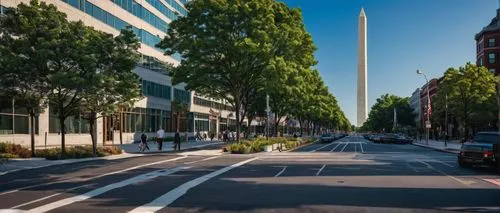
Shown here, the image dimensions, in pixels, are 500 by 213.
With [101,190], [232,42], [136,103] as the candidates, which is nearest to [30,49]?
[232,42]

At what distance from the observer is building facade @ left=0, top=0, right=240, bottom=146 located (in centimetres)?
4134

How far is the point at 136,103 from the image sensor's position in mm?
62281

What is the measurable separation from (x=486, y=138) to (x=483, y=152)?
1.90 metres

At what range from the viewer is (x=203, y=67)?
4128cm

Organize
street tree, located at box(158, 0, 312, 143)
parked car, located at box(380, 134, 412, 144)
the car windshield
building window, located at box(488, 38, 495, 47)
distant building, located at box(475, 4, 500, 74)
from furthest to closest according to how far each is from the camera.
Answer: 1. building window, located at box(488, 38, 495, 47)
2. distant building, located at box(475, 4, 500, 74)
3. parked car, located at box(380, 134, 412, 144)
4. street tree, located at box(158, 0, 312, 143)
5. the car windshield

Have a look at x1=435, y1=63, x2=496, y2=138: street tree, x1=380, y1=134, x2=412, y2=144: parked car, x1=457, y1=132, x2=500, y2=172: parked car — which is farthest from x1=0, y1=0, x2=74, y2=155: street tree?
x1=435, y1=63, x2=496, y2=138: street tree

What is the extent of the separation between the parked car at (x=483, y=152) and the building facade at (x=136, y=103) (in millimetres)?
23031

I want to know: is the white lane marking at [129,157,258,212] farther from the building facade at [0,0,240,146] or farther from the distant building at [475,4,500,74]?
the distant building at [475,4,500,74]

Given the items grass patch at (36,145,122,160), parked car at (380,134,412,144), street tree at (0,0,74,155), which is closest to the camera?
street tree at (0,0,74,155)

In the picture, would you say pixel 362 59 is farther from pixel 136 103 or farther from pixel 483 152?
pixel 483 152

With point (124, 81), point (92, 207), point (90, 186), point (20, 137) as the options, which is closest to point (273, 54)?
point (124, 81)

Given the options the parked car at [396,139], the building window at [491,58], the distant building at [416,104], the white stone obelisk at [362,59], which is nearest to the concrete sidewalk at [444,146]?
the parked car at [396,139]

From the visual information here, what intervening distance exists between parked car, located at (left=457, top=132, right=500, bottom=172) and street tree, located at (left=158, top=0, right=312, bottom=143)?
1680 cm

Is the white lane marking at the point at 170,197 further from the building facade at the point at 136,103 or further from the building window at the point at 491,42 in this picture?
the building window at the point at 491,42
